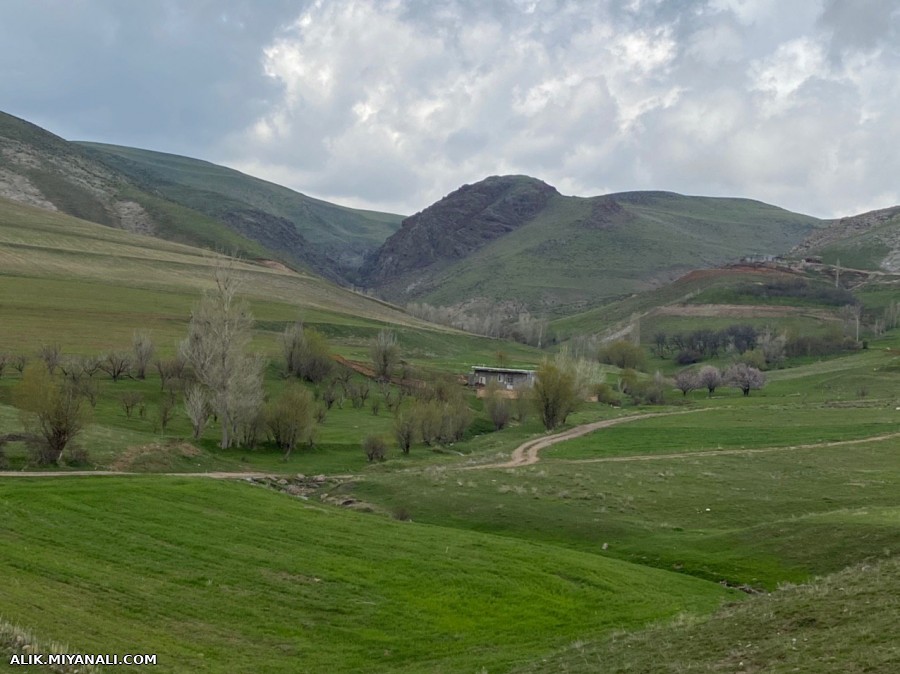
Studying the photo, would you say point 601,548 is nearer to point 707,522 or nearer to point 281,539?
point 707,522

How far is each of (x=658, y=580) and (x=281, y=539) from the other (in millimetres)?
13224

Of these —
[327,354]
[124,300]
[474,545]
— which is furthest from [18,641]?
[124,300]

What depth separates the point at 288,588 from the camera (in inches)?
975

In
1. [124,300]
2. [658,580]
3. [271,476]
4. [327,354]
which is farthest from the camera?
[124,300]

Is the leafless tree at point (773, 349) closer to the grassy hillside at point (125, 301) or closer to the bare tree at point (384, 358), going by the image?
the grassy hillside at point (125, 301)

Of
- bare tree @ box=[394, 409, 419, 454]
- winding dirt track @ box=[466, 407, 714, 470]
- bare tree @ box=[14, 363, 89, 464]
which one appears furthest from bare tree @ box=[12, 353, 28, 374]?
winding dirt track @ box=[466, 407, 714, 470]

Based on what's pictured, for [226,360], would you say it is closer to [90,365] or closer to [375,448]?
[375,448]

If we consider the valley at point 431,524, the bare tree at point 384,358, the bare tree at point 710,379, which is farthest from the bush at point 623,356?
the bare tree at point 384,358

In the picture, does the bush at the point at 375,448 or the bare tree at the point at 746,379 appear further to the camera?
the bare tree at the point at 746,379

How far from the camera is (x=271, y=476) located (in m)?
51.1

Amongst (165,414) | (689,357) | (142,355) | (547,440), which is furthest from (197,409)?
Answer: (689,357)

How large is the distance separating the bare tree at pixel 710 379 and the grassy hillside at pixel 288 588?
96.0 m

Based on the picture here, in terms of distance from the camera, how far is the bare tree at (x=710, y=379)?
123 meters

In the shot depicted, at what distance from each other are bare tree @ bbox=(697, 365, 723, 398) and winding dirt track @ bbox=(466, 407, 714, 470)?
32936 mm
